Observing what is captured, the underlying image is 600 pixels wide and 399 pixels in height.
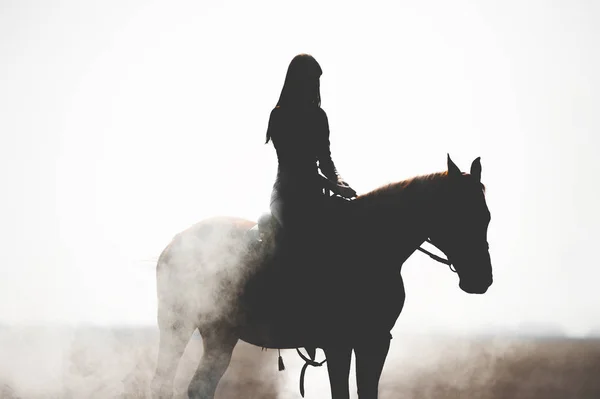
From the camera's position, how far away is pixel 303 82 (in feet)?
21.0

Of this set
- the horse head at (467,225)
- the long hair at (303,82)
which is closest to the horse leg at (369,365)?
the horse head at (467,225)

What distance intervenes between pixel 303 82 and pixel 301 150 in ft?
2.22

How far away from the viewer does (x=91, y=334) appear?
34.3 feet

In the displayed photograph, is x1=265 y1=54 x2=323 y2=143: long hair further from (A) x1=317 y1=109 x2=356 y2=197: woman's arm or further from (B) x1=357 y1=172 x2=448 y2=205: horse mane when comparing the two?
(B) x1=357 y1=172 x2=448 y2=205: horse mane

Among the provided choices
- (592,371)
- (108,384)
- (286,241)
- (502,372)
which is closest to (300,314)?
(286,241)

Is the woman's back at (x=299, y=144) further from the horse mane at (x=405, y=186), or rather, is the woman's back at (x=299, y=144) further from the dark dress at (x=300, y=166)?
the horse mane at (x=405, y=186)

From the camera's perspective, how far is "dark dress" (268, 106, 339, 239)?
615 centimetres

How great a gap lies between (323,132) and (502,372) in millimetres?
17633

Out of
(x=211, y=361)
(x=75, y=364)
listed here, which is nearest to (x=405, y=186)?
(x=211, y=361)

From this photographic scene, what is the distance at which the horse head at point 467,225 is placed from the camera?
575cm

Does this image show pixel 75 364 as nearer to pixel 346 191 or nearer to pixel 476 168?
pixel 346 191

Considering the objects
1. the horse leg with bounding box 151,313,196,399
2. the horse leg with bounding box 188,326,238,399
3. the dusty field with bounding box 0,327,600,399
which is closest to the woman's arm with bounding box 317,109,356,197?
the horse leg with bounding box 188,326,238,399

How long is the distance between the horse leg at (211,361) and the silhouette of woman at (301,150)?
5.24 feet

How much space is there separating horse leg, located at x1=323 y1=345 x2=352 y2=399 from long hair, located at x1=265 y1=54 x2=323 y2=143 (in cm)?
234
